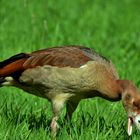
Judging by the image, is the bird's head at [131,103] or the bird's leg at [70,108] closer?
the bird's head at [131,103]

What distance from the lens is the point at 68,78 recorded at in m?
6.71

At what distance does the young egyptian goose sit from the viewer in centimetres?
670

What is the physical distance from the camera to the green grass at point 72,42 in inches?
268

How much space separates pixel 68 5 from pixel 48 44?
108 inches

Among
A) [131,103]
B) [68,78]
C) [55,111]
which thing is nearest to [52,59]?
[68,78]

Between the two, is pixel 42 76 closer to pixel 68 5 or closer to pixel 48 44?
pixel 48 44

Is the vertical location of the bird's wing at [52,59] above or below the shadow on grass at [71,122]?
above

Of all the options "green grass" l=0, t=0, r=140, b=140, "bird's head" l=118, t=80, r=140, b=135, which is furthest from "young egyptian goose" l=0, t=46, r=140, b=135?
"green grass" l=0, t=0, r=140, b=140

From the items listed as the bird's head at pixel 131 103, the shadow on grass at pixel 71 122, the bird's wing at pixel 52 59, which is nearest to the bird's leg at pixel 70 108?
the shadow on grass at pixel 71 122

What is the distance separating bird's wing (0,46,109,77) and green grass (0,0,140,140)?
0.46 m

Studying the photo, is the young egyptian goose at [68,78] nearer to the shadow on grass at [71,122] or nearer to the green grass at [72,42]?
the shadow on grass at [71,122]

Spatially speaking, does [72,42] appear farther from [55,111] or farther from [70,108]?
[55,111]

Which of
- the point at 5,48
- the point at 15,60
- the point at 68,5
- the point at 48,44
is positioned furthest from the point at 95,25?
the point at 15,60

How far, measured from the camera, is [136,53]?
35.4 ft
